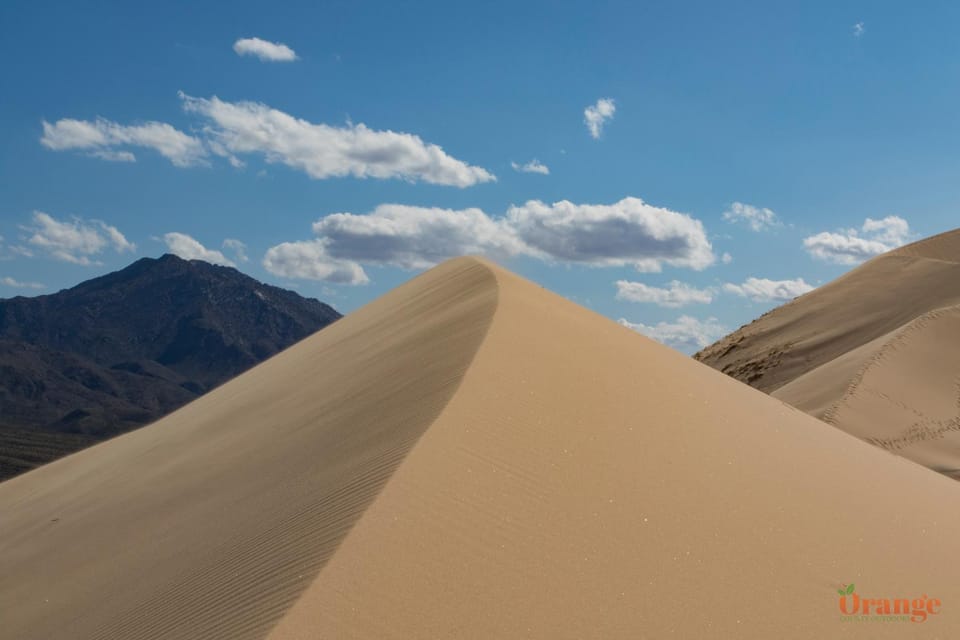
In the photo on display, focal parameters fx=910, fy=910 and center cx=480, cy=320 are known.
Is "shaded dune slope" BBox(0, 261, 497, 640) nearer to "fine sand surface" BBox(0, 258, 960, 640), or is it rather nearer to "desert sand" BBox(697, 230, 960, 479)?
"fine sand surface" BBox(0, 258, 960, 640)

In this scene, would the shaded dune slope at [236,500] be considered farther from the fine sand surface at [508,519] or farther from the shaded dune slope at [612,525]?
the shaded dune slope at [612,525]

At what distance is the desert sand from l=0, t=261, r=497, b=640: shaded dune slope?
26.8ft

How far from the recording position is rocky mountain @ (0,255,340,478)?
8600cm

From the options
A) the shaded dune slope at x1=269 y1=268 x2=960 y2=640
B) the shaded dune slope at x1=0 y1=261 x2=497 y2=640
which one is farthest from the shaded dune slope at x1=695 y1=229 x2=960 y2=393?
the shaded dune slope at x1=269 y1=268 x2=960 y2=640

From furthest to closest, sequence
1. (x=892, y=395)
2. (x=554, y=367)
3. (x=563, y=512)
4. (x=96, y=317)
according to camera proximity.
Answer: (x=96, y=317)
(x=892, y=395)
(x=554, y=367)
(x=563, y=512)

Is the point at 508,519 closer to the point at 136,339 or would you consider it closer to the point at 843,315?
the point at 843,315

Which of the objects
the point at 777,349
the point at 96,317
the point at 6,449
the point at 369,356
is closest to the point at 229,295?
the point at 96,317

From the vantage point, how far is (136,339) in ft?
483

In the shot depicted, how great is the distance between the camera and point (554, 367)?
7.61 metres

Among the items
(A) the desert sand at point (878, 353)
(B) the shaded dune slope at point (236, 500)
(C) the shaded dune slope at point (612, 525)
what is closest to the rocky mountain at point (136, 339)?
(A) the desert sand at point (878, 353)

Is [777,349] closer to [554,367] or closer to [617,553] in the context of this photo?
[554,367]

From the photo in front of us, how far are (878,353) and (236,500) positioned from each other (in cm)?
1511

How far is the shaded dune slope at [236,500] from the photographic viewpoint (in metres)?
4.87

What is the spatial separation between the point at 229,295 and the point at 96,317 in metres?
22.1
